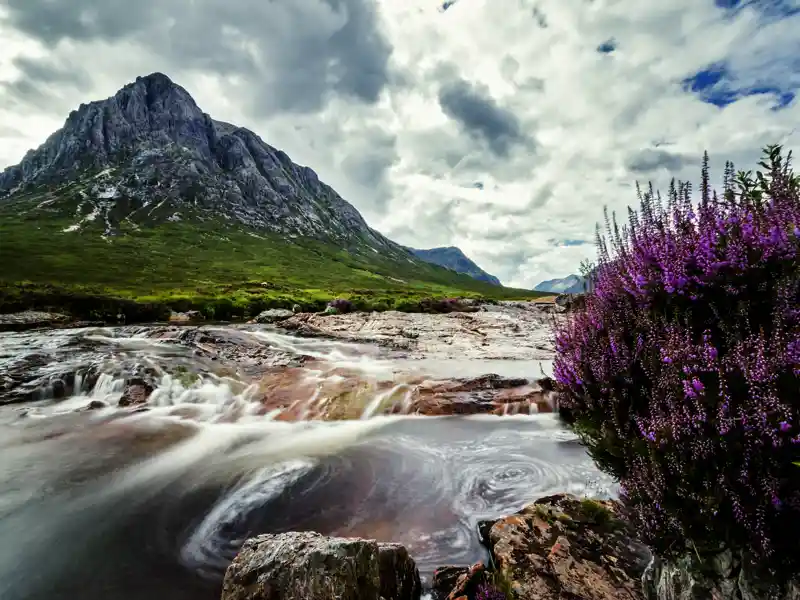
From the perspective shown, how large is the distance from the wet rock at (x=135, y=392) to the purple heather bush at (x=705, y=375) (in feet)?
49.4

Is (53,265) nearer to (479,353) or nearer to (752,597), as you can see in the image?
(479,353)

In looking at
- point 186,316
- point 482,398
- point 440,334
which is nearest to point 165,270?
point 186,316

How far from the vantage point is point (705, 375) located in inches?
124

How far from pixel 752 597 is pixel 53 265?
121188 millimetres

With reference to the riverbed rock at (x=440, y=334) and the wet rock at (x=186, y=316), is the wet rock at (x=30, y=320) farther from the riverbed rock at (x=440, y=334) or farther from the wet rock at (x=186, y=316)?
the riverbed rock at (x=440, y=334)

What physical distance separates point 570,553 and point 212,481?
25.1 feet

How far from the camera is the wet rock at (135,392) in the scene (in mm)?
14516

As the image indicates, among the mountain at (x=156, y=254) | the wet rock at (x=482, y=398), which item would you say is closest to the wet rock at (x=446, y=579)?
the wet rock at (x=482, y=398)

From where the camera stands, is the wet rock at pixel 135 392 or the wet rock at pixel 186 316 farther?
the wet rock at pixel 186 316

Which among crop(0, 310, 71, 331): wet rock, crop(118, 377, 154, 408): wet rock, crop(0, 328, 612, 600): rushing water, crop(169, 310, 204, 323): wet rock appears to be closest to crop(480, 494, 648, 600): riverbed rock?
crop(0, 328, 612, 600): rushing water

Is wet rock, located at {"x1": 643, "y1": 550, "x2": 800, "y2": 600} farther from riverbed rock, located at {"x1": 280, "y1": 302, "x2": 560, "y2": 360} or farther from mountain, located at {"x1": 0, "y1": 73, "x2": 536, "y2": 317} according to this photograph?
mountain, located at {"x1": 0, "y1": 73, "x2": 536, "y2": 317}

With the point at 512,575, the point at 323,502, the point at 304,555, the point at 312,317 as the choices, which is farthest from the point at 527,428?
the point at 312,317

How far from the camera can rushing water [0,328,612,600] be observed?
673 centimetres

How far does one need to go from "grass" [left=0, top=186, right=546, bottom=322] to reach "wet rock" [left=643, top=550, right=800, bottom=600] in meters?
41.8
